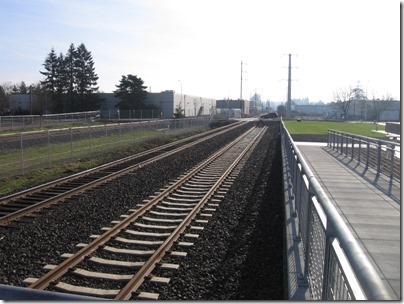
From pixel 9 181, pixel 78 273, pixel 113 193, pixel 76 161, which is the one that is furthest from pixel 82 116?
pixel 78 273

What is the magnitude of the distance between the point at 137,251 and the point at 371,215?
4697mm

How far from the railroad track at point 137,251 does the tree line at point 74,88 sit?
71150 mm

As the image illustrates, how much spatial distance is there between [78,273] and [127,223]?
2740 millimetres

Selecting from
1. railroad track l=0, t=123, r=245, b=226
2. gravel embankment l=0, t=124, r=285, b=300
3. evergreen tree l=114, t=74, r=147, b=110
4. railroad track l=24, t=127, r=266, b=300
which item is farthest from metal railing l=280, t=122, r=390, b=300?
evergreen tree l=114, t=74, r=147, b=110

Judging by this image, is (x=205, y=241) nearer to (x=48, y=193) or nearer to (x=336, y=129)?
(x=48, y=193)

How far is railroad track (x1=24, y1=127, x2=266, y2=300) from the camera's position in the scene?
19.6 ft

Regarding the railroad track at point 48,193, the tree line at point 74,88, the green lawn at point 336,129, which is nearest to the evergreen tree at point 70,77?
the tree line at point 74,88

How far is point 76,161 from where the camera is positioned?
21578 mm

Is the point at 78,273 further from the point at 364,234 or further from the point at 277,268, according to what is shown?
the point at 364,234

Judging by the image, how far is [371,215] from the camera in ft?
29.6

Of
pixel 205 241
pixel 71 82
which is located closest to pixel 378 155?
pixel 205 241

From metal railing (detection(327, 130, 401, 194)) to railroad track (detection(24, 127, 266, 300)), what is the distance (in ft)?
15.8

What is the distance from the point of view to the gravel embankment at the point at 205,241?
6191 mm

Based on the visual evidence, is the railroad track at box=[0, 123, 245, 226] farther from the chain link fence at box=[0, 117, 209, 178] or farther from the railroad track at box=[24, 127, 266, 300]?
the chain link fence at box=[0, 117, 209, 178]
